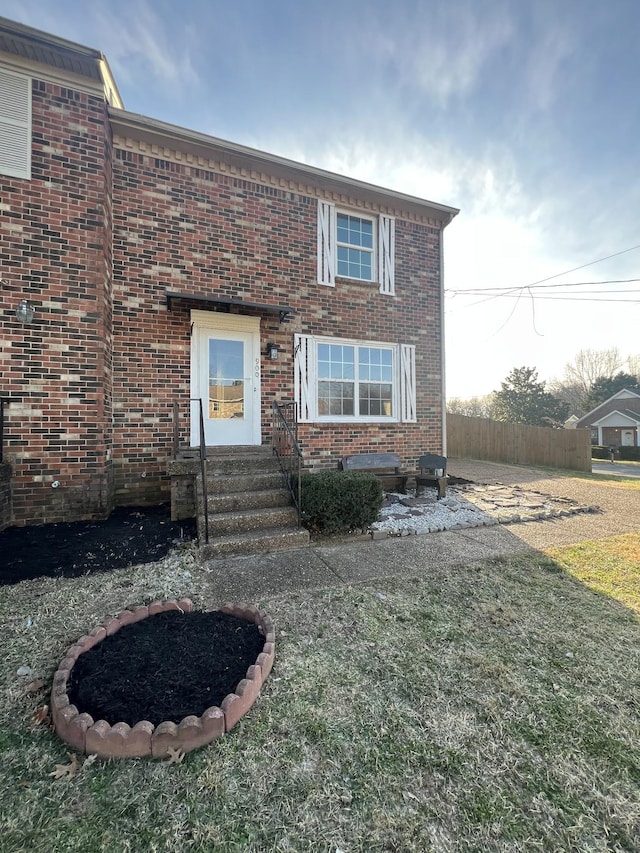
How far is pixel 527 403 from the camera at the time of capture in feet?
87.7

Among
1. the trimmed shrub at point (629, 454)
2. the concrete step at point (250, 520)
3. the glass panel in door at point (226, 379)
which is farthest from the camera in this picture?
the trimmed shrub at point (629, 454)

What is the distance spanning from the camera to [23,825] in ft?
4.59

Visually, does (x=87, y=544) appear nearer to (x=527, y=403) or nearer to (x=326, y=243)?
(x=326, y=243)

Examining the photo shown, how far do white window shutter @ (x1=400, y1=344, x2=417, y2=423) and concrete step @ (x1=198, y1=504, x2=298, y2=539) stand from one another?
3946 millimetres

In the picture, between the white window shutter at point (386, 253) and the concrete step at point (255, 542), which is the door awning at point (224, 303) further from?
the concrete step at point (255, 542)

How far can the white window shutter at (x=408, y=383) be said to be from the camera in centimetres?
787

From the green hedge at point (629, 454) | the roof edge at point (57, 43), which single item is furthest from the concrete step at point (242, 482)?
the green hedge at point (629, 454)

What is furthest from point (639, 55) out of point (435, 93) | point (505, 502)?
point (505, 502)

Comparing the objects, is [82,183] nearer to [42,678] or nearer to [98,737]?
[42,678]

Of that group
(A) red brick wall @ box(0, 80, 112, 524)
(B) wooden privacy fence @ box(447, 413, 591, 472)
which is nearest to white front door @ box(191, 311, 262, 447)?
(A) red brick wall @ box(0, 80, 112, 524)

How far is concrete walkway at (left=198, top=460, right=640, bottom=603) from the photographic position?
3.55 m

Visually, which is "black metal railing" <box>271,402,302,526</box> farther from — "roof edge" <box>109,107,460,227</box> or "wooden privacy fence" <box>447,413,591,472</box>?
"wooden privacy fence" <box>447,413,591,472</box>

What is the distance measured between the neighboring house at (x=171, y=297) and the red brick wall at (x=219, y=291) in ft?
0.10

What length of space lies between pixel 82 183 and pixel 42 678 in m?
6.04
